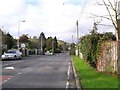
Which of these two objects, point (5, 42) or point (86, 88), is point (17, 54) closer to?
point (5, 42)

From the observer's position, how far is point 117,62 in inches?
792

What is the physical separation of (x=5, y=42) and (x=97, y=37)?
57.8 m

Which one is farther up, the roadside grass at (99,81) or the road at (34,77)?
the roadside grass at (99,81)

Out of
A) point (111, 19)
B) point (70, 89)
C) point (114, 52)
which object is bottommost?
point (70, 89)

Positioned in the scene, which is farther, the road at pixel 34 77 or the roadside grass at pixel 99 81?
the road at pixel 34 77

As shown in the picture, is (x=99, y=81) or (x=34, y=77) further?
(x=34, y=77)

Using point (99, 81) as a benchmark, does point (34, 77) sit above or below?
below

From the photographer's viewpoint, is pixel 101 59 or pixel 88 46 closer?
pixel 101 59

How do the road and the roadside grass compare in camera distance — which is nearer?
the roadside grass

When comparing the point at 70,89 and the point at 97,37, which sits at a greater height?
the point at 97,37

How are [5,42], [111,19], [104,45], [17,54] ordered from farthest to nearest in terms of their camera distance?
[5,42], [17,54], [104,45], [111,19]

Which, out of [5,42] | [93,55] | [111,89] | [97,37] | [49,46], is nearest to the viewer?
[111,89]

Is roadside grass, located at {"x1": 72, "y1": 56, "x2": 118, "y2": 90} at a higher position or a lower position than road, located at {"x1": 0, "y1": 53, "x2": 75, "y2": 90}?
higher

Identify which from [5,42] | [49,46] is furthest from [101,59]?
[49,46]
